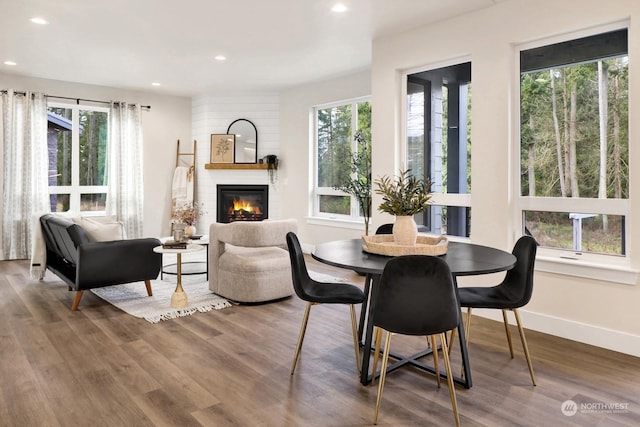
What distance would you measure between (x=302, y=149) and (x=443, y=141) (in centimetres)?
333

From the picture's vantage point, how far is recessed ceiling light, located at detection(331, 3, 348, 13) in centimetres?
398

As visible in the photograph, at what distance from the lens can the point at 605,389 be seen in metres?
2.58

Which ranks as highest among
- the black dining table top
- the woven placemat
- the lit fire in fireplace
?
the lit fire in fireplace

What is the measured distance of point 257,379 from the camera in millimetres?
2703

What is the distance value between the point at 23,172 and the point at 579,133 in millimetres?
7034

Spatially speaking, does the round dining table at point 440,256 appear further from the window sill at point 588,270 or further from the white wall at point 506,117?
the white wall at point 506,117

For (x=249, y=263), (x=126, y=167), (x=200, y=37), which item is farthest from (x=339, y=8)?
(x=126, y=167)

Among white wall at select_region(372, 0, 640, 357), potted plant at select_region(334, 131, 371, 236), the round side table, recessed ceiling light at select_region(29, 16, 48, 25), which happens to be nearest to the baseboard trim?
white wall at select_region(372, 0, 640, 357)

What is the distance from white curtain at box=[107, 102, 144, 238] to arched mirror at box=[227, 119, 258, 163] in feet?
5.34

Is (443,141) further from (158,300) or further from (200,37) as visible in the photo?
(158,300)

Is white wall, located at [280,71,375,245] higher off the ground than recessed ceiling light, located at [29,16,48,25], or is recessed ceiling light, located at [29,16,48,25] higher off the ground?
recessed ceiling light, located at [29,16,48,25]

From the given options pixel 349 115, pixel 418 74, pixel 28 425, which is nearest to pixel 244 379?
pixel 28 425

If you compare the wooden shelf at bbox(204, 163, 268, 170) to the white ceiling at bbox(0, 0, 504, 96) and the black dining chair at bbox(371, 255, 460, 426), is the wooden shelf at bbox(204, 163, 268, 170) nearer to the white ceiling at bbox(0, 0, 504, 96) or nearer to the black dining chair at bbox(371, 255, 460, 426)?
the white ceiling at bbox(0, 0, 504, 96)

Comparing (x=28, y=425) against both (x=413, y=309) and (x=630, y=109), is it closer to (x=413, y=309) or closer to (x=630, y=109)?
(x=413, y=309)
